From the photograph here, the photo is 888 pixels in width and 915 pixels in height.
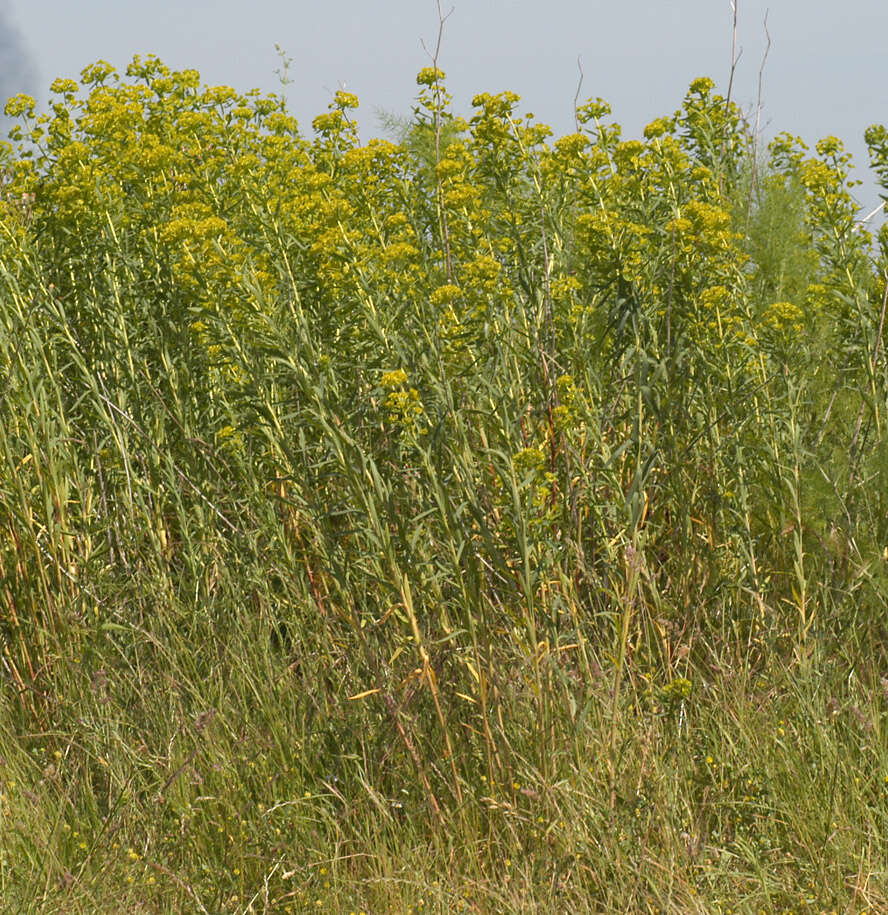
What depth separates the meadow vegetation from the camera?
2777 millimetres

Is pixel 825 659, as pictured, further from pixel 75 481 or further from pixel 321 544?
pixel 75 481

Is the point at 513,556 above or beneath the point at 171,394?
beneath

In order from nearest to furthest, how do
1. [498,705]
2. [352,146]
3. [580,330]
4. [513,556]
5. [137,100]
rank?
[498,705], [513,556], [580,330], [352,146], [137,100]

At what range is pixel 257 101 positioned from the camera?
4.41m

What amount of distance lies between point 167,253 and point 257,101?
0.73 metres

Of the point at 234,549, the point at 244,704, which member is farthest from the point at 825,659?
the point at 234,549

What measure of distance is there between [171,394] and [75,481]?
0.51 m

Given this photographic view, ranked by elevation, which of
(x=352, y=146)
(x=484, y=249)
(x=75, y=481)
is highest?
(x=352, y=146)

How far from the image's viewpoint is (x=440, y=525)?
2.85 meters

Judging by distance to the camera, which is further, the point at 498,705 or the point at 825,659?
the point at 825,659

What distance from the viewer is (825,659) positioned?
127 inches

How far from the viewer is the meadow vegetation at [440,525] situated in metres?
2.78

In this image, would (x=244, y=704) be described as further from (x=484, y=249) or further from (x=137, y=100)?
(x=137, y=100)

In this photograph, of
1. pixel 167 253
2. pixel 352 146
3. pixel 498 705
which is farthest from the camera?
pixel 167 253
